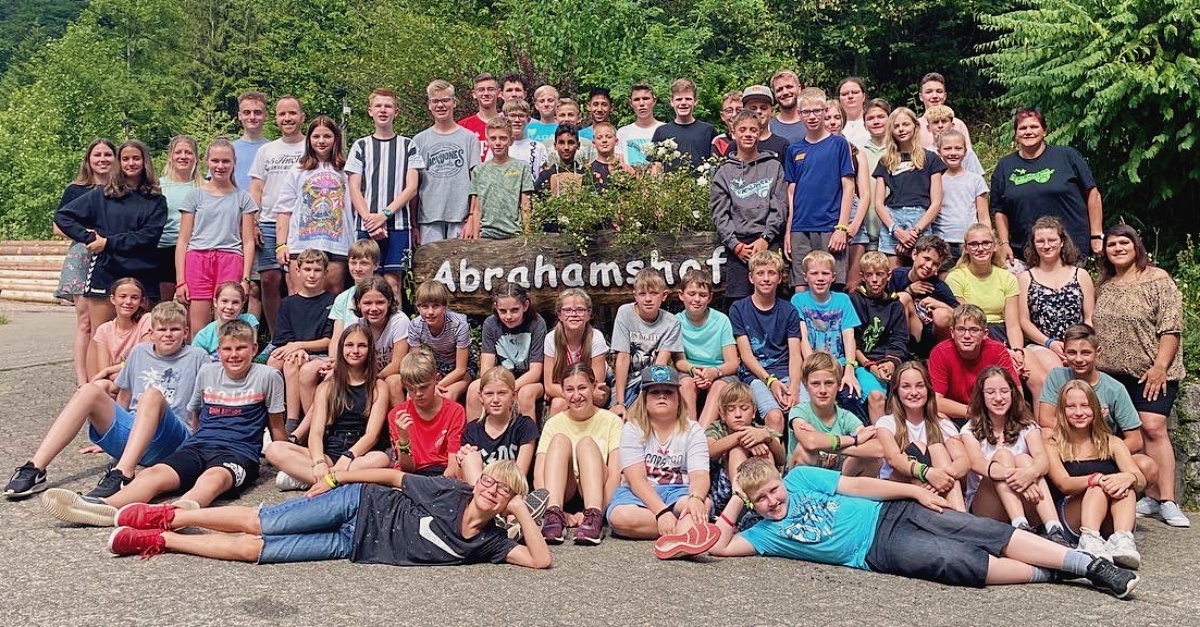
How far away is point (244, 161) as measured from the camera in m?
10.1

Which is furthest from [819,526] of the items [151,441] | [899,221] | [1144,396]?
[151,441]

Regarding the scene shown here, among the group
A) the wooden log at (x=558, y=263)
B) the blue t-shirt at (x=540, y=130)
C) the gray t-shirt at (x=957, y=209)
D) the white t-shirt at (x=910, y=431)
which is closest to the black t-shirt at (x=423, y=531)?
the white t-shirt at (x=910, y=431)

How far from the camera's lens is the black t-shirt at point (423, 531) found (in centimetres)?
634

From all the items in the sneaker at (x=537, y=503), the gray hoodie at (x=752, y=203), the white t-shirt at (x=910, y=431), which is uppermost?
the gray hoodie at (x=752, y=203)

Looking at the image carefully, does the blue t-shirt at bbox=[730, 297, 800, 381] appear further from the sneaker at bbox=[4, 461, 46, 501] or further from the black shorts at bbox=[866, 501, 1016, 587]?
the sneaker at bbox=[4, 461, 46, 501]

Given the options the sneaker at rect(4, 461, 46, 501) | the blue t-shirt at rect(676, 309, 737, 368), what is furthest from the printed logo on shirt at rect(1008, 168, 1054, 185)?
the sneaker at rect(4, 461, 46, 501)

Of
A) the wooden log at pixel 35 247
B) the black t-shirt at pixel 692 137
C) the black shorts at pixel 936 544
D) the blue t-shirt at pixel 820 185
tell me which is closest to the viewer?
the black shorts at pixel 936 544

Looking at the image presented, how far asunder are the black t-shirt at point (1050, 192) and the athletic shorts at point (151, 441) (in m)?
6.07

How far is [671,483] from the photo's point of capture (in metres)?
7.12

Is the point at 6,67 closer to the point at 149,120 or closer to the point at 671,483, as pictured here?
the point at 149,120

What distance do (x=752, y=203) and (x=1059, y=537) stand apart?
3.45 meters

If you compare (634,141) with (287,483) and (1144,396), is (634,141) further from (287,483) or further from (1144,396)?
(1144,396)

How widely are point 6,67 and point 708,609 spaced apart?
7152 cm

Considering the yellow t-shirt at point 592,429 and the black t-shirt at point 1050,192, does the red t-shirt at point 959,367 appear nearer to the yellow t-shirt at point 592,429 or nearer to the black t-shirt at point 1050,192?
the black t-shirt at point 1050,192
